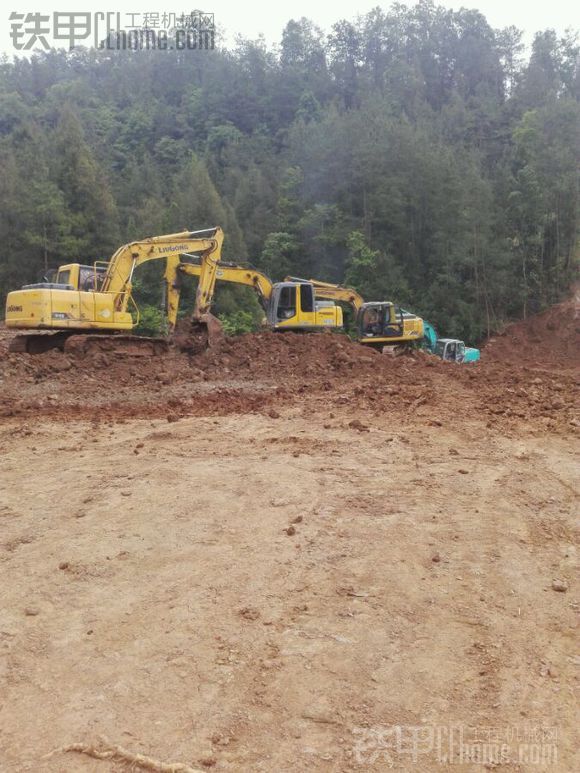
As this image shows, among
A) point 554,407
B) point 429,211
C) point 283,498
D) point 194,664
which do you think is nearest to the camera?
point 194,664

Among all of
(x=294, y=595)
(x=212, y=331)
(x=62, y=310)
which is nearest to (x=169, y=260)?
(x=212, y=331)

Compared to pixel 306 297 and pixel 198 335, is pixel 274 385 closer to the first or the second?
Result: pixel 198 335

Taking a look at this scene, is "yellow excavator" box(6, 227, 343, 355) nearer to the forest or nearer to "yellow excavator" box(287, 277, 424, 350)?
"yellow excavator" box(287, 277, 424, 350)

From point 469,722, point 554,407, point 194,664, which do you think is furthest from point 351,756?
point 554,407

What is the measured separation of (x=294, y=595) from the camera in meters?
3.93

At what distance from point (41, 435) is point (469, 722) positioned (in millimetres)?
6270

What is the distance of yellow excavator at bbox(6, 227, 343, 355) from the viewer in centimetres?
1364

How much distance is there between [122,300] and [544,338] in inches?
1016

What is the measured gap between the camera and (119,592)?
3994 mm

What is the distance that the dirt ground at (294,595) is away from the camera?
9.37ft

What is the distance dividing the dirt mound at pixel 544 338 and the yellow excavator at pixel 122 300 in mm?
15939

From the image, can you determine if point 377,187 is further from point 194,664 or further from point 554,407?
point 194,664

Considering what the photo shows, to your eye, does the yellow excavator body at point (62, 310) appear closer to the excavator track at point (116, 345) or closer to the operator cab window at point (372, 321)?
the excavator track at point (116, 345)

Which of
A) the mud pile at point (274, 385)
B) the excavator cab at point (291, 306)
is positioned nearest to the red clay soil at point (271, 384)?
the mud pile at point (274, 385)
